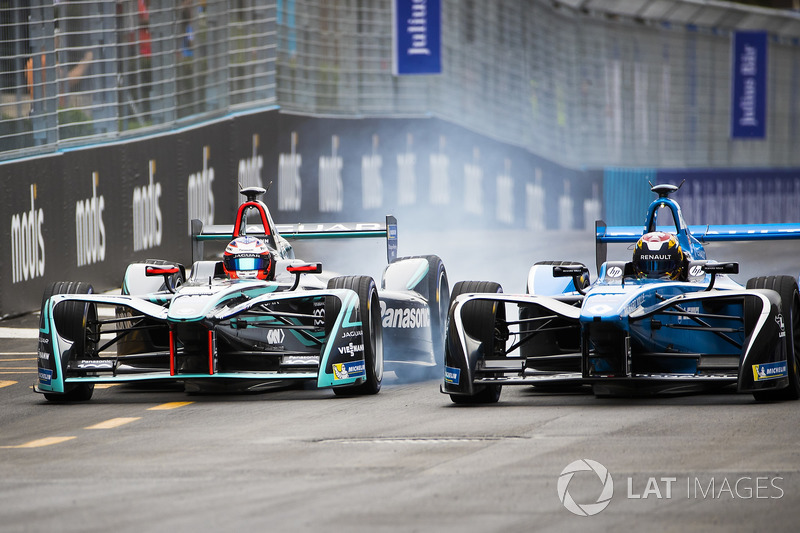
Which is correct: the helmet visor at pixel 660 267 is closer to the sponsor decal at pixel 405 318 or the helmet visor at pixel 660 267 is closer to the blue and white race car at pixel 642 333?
the blue and white race car at pixel 642 333

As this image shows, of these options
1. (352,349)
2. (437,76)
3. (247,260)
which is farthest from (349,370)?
(437,76)

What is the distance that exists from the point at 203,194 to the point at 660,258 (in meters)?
15.1

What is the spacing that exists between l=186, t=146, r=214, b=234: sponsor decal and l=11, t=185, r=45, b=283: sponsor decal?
17.6ft

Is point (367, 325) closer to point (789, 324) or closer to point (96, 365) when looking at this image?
point (96, 365)

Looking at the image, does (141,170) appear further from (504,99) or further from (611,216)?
(611,216)

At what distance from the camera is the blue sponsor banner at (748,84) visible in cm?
4662

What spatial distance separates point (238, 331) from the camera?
36.9 ft

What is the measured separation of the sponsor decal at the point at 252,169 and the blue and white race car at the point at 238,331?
46.6ft

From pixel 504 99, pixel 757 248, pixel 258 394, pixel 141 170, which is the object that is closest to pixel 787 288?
pixel 258 394

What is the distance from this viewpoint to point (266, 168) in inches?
1102

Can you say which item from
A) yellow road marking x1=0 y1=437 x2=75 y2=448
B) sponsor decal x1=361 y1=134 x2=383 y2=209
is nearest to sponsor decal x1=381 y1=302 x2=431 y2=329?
yellow road marking x1=0 y1=437 x2=75 y2=448

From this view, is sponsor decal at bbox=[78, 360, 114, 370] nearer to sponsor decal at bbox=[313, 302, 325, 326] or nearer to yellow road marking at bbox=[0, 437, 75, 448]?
sponsor decal at bbox=[313, 302, 325, 326]

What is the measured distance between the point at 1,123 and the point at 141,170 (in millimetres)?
4058

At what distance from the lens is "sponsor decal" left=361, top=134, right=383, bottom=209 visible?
1243 inches
